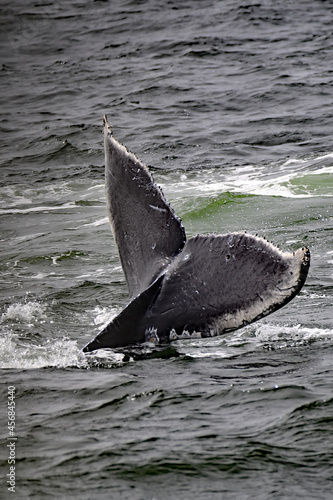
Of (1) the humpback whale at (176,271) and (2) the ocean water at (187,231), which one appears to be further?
(1) the humpback whale at (176,271)

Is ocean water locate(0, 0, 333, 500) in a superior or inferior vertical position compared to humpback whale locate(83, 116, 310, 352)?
inferior

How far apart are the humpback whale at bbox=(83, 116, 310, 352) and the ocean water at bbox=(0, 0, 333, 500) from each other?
30 cm

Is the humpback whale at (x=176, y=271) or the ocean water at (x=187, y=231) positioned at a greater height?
the humpback whale at (x=176, y=271)

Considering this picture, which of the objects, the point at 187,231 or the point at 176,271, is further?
the point at 187,231

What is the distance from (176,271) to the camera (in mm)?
4578

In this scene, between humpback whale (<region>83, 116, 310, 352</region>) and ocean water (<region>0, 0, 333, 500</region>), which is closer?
ocean water (<region>0, 0, 333, 500</region>)

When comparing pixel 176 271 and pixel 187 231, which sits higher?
pixel 176 271

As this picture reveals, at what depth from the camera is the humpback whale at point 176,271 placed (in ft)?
13.7

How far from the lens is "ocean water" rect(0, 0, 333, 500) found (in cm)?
351

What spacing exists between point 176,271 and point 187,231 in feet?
16.5

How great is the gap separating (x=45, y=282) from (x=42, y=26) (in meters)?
21.9

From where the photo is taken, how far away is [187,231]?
9.59 meters

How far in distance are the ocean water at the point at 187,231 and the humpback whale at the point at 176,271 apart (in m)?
0.30

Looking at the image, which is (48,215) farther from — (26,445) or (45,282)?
(26,445)
